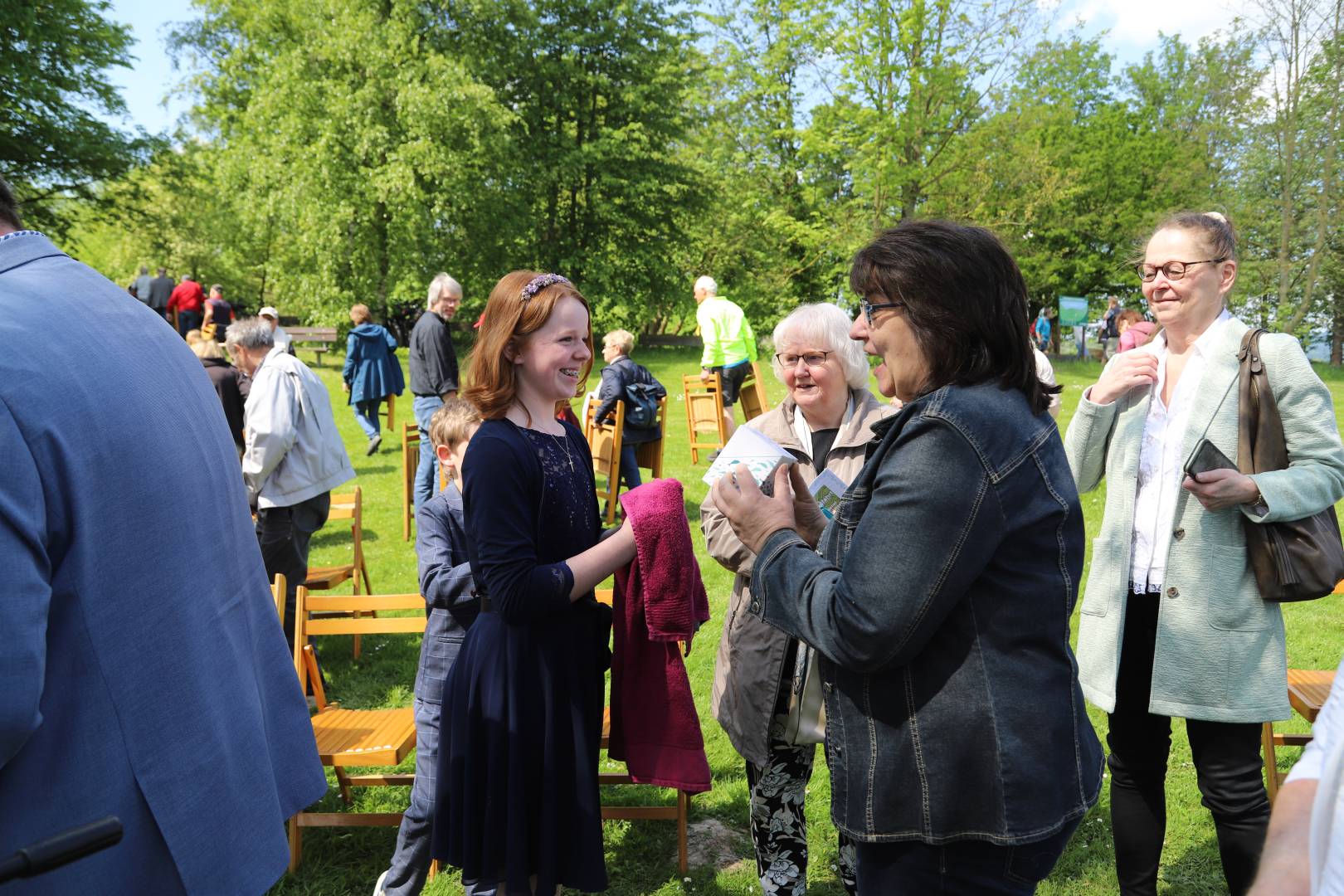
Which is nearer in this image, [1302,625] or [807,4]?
[1302,625]

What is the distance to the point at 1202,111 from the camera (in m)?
38.9

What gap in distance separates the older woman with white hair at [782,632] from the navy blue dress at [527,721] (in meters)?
0.53

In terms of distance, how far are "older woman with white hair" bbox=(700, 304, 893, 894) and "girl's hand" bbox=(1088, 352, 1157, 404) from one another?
0.68 m

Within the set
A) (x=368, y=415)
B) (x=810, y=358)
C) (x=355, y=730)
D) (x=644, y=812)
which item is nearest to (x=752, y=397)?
(x=368, y=415)

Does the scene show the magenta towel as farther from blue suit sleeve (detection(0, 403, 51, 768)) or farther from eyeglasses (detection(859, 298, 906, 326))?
blue suit sleeve (detection(0, 403, 51, 768))

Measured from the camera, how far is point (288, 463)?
566cm

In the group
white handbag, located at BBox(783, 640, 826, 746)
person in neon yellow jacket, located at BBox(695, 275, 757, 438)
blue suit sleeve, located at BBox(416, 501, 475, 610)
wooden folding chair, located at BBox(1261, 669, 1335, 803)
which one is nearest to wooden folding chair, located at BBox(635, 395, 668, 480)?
person in neon yellow jacket, located at BBox(695, 275, 757, 438)

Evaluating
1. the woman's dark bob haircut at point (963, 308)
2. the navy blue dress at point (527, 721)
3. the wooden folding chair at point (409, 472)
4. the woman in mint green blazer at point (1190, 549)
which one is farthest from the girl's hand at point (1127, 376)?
the wooden folding chair at point (409, 472)

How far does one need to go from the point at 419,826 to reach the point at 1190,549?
8.50ft

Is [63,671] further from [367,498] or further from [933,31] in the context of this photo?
[933,31]

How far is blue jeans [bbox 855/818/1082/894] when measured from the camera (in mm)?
1695

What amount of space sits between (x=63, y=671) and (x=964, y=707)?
1461 millimetres

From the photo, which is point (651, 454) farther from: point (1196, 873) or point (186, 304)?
point (186, 304)

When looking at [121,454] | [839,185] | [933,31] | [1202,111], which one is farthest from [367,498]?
[1202,111]
